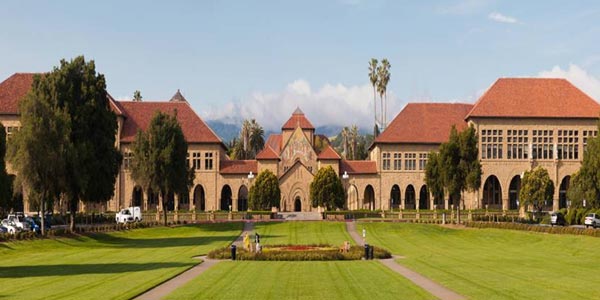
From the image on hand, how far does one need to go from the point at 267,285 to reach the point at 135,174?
51960 mm

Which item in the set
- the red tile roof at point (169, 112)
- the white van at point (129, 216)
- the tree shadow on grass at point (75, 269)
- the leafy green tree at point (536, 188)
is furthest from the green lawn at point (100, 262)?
the leafy green tree at point (536, 188)

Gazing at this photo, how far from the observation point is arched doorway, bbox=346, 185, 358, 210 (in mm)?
110938

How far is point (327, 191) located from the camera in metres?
95.4

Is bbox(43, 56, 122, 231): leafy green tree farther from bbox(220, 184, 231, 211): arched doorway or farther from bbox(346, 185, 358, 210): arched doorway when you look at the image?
bbox(346, 185, 358, 210): arched doorway

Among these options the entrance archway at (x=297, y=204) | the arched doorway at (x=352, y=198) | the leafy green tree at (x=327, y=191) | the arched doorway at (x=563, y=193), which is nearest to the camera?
the leafy green tree at (x=327, y=191)

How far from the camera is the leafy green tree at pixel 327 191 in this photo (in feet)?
313

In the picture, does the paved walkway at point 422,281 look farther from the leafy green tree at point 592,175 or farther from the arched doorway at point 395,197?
the arched doorway at point 395,197

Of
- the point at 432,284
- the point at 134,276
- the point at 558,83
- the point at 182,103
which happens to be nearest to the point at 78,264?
the point at 134,276

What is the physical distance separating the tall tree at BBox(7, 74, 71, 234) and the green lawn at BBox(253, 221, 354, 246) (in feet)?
55.8

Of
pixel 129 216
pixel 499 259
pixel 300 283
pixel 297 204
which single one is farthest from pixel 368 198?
pixel 300 283

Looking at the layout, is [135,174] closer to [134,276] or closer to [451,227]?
[451,227]

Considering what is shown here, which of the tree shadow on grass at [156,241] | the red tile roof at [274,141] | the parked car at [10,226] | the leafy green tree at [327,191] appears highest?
the red tile roof at [274,141]

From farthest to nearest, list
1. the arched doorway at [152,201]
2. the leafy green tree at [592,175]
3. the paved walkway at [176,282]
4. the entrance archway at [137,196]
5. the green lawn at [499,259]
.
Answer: the arched doorway at [152,201] < the entrance archway at [137,196] < the leafy green tree at [592,175] < the green lawn at [499,259] < the paved walkway at [176,282]

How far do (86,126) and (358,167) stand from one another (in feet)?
172
